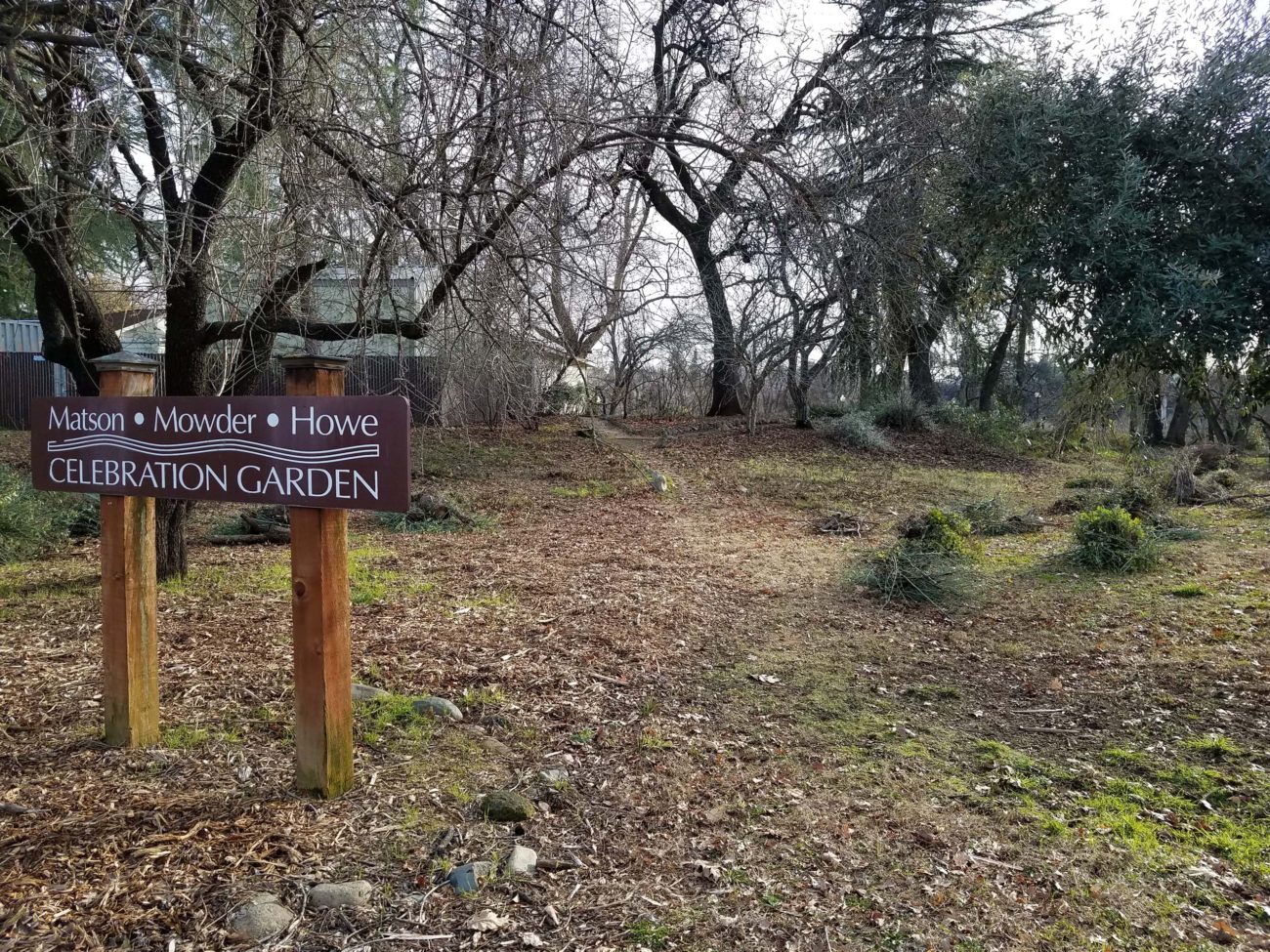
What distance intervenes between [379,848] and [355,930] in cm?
41

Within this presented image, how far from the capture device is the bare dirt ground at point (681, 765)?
2650mm

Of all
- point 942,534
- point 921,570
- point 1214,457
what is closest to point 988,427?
point 1214,457

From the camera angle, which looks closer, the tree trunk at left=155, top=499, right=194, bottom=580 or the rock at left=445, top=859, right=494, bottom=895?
the rock at left=445, top=859, right=494, bottom=895

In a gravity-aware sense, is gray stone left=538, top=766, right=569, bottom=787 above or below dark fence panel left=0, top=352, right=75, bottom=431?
below

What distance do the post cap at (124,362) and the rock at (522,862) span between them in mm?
2394

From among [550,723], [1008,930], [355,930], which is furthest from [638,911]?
[550,723]

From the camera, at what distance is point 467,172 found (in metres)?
4.86

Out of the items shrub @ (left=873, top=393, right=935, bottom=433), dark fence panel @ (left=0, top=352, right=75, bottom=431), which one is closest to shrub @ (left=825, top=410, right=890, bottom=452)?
shrub @ (left=873, top=393, right=935, bottom=433)

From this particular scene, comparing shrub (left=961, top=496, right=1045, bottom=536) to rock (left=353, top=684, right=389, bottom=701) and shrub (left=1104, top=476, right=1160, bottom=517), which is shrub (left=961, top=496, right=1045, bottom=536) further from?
rock (left=353, top=684, right=389, bottom=701)

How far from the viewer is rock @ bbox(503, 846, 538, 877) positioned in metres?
2.87

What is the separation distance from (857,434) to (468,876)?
14271mm

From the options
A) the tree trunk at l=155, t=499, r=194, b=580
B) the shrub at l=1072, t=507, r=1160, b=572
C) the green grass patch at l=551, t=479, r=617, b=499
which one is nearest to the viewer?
the tree trunk at l=155, t=499, r=194, b=580

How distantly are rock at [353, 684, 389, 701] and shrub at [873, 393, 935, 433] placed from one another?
15.0 m

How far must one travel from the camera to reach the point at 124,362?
3.45 m
